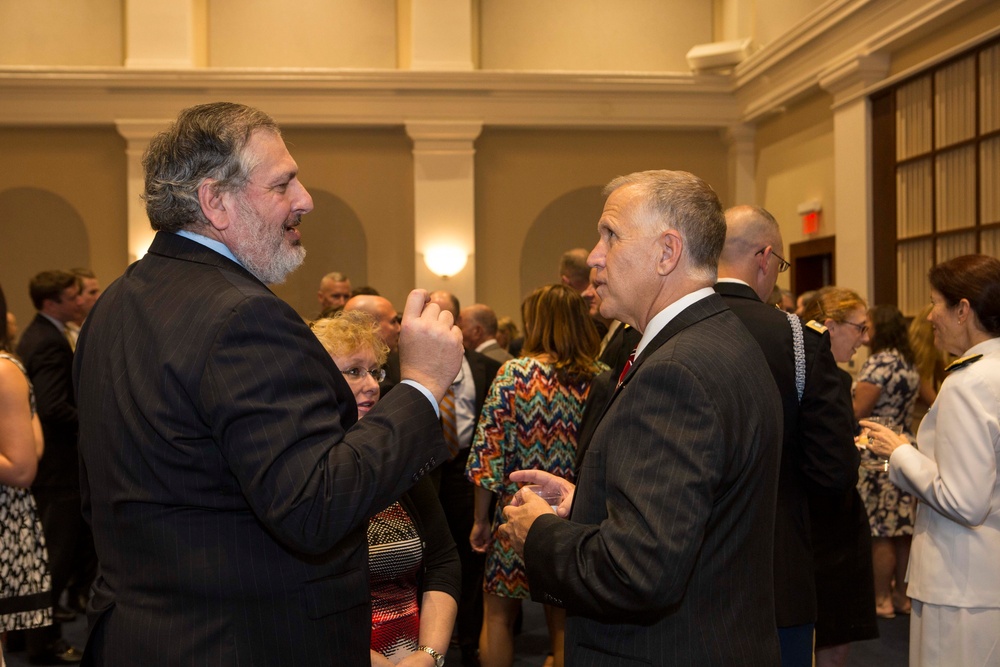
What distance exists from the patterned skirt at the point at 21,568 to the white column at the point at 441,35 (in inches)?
296

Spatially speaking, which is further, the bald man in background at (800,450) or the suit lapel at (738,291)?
the suit lapel at (738,291)

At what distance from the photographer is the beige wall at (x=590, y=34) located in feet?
35.4

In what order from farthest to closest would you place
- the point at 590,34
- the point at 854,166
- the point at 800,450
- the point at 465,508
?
the point at 590,34 → the point at 854,166 → the point at 465,508 → the point at 800,450

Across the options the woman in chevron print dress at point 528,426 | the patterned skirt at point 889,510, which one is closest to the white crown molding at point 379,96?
the patterned skirt at point 889,510

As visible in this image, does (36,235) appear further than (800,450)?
Yes

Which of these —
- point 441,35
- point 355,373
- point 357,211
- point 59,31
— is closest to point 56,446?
point 355,373

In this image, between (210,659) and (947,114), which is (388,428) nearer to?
(210,659)

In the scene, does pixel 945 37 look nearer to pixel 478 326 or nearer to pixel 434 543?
pixel 478 326

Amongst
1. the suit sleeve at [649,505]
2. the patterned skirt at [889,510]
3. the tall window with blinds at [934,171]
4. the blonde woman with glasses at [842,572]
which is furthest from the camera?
the tall window with blinds at [934,171]

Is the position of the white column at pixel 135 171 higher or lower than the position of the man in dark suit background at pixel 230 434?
higher

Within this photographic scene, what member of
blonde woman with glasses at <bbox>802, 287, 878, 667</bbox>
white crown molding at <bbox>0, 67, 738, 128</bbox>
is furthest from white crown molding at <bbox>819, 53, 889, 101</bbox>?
blonde woman with glasses at <bbox>802, 287, 878, 667</bbox>

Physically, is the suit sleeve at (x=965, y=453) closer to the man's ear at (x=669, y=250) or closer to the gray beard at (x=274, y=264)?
the man's ear at (x=669, y=250)

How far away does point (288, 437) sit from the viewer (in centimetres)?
137

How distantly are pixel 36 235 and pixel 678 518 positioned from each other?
1024cm
